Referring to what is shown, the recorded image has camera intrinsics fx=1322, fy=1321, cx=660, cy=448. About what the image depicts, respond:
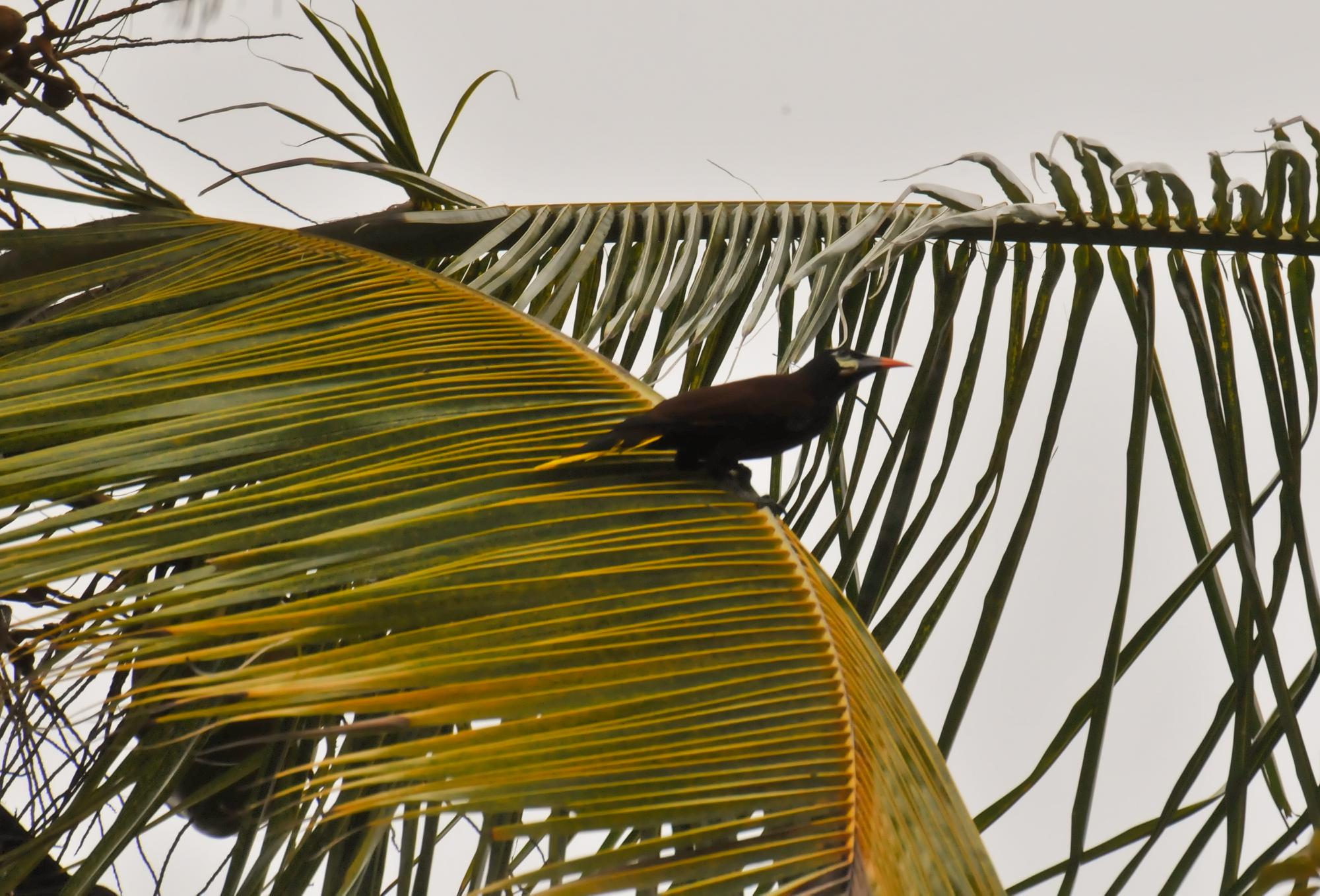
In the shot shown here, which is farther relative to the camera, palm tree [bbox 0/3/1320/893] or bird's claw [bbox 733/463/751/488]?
bird's claw [bbox 733/463/751/488]

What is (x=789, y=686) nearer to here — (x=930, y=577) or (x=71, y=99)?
(x=930, y=577)

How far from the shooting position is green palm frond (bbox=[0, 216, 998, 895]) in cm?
87

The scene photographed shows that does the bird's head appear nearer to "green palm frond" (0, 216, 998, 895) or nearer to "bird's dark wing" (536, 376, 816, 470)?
"bird's dark wing" (536, 376, 816, 470)

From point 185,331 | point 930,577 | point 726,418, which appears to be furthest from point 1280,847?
point 185,331

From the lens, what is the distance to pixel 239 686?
2.98 feet

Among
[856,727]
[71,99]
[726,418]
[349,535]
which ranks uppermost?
[71,99]

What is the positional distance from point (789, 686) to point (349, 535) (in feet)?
1.29

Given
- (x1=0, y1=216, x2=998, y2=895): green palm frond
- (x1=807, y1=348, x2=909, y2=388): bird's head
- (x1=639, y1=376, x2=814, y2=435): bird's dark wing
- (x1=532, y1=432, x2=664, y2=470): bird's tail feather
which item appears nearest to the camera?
(x1=0, y1=216, x2=998, y2=895): green palm frond

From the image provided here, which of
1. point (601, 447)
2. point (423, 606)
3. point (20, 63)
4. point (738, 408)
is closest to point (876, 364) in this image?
point (738, 408)

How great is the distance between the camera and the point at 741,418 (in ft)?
5.27

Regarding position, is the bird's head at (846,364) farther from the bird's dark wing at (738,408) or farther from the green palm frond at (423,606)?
the green palm frond at (423,606)

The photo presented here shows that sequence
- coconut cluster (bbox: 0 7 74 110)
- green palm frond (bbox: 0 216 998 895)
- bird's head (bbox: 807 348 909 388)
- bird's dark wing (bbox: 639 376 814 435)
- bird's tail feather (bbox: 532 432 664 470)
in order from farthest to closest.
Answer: coconut cluster (bbox: 0 7 74 110) → bird's head (bbox: 807 348 909 388) → bird's dark wing (bbox: 639 376 814 435) → bird's tail feather (bbox: 532 432 664 470) → green palm frond (bbox: 0 216 998 895)

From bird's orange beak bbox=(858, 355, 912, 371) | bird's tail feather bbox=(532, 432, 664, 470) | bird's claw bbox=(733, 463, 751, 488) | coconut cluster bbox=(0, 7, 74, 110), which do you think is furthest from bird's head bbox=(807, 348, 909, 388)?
coconut cluster bbox=(0, 7, 74, 110)

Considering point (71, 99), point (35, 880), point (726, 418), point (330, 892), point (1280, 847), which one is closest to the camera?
point (330, 892)
